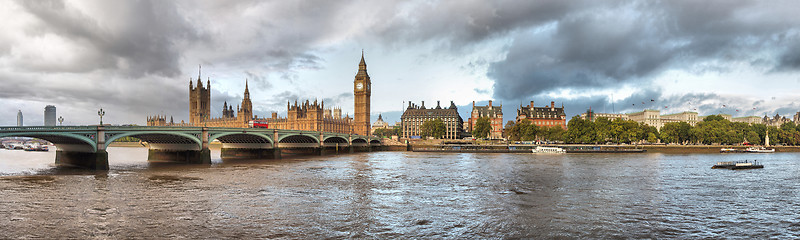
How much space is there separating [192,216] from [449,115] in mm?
156884

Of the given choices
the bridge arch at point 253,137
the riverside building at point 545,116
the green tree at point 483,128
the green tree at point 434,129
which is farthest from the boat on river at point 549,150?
the riverside building at point 545,116

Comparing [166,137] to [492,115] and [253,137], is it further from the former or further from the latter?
[492,115]

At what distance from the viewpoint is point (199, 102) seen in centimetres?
18375

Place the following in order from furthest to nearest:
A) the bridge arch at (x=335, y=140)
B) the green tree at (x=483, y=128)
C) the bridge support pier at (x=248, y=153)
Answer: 1. the green tree at (x=483, y=128)
2. the bridge arch at (x=335, y=140)
3. the bridge support pier at (x=248, y=153)

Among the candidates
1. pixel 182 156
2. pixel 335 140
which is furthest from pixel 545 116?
pixel 182 156

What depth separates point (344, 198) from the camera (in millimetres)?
24391

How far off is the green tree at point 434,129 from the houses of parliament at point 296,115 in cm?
2963

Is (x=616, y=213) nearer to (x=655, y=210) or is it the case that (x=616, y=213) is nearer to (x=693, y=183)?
(x=655, y=210)

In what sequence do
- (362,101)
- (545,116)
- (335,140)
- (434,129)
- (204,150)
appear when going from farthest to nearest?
(362,101)
(545,116)
(434,129)
(335,140)
(204,150)

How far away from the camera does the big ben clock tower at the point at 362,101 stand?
16825cm

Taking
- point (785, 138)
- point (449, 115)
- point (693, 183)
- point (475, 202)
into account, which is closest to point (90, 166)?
point (475, 202)

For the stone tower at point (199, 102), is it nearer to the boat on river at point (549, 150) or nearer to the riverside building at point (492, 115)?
the riverside building at point (492, 115)

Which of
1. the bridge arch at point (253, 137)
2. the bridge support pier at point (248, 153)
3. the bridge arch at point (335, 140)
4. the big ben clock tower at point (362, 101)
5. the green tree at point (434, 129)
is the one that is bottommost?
the bridge support pier at point (248, 153)

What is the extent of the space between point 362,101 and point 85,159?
425 feet
